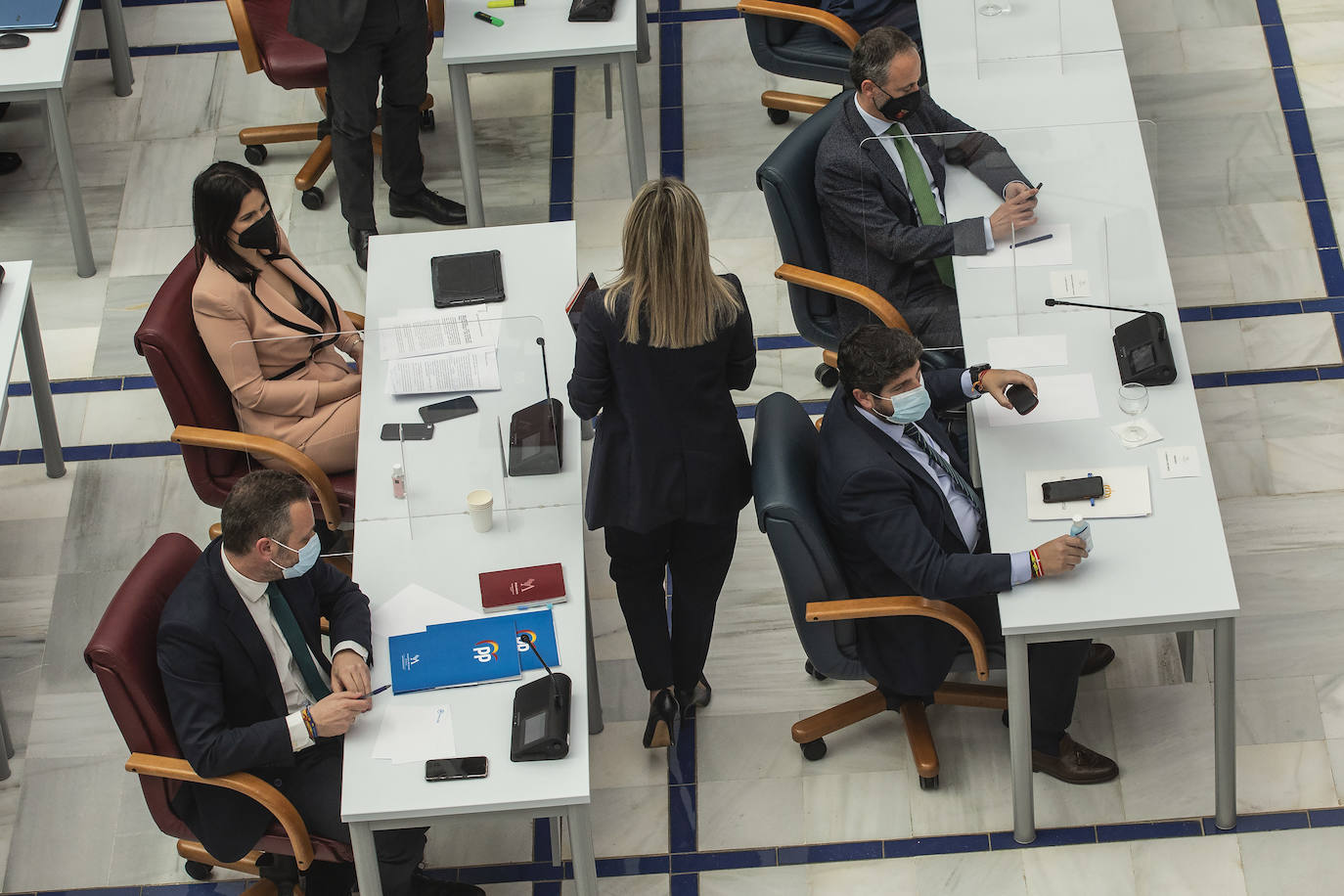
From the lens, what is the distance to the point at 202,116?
6.95 meters

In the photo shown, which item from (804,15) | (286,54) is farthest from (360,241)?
(804,15)

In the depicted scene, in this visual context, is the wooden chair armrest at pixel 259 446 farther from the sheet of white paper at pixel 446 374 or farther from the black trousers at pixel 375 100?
the black trousers at pixel 375 100

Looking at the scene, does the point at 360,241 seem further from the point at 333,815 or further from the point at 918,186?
the point at 333,815

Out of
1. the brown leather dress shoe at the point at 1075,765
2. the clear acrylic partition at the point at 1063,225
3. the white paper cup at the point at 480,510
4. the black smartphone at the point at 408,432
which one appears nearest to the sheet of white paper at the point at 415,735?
the white paper cup at the point at 480,510

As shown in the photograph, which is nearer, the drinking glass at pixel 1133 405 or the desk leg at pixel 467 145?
the drinking glass at pixel 1133 405

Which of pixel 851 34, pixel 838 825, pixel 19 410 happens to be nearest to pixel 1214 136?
pixel 851 34

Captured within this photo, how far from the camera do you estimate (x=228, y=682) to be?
Answer: 3926mm

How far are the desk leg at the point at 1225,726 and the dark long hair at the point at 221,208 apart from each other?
2776 mm

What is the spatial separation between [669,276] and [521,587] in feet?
2.87

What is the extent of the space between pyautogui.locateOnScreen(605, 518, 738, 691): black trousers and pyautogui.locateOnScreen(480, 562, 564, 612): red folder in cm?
20

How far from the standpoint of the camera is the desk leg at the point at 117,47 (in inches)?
271

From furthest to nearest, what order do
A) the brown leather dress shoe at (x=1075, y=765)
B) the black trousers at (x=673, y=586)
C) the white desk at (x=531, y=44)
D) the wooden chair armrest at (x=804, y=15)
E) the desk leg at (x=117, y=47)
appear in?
the desk leg at (x=117, y=47) < the wooden chair armrest at (x=804, y=15) < the white desk at (x=531, y=44) < the brown leather dress shoe at (x=1075, y=765) < the black trousers at (x=673, y=586)

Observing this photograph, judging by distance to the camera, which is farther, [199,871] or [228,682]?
[199,871]

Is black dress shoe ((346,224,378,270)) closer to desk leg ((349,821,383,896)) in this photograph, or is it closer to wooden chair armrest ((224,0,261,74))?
wooden chair armrest ((224,0,261,74))
